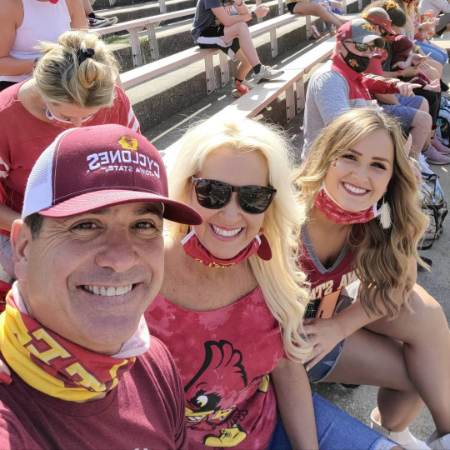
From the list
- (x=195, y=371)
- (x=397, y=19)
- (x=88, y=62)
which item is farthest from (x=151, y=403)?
(x=397, y=19)

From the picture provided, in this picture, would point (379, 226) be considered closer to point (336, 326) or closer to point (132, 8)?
point (336, 326)

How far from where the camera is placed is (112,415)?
1019 mm

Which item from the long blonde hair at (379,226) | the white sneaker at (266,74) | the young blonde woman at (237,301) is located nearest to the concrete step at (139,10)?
the white sneaker at (266,74)

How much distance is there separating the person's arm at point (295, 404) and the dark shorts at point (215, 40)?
452 cm

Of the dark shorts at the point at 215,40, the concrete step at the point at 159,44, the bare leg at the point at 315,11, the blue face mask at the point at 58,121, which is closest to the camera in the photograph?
the blue face mask at the point at 58,121

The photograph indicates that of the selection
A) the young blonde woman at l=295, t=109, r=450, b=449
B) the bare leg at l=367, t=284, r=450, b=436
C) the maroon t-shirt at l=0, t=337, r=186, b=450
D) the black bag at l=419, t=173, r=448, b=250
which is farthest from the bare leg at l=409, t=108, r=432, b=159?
the maroon t-shirt at l=0, t=337, r=186, b=450

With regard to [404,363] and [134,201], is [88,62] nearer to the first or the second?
A: [134,201]

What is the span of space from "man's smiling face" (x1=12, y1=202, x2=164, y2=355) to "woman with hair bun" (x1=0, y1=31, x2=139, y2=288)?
1042mm

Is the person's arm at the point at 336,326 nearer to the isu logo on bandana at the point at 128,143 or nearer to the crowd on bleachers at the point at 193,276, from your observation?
the crowd on bleachers at the point at 193,276

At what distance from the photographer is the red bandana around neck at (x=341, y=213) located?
2033 mm

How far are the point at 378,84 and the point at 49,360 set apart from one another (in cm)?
402

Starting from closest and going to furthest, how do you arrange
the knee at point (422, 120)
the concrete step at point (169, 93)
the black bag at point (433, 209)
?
the black bag at point (433, 209), the knee at point (422, 120), the concrete step at point (169, 93)

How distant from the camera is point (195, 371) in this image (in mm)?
1501

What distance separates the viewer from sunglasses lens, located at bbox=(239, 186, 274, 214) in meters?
1.53
